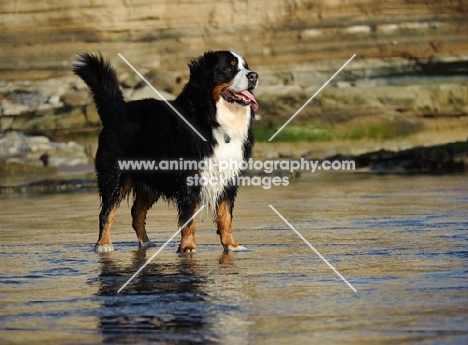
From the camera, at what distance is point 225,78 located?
9.74m

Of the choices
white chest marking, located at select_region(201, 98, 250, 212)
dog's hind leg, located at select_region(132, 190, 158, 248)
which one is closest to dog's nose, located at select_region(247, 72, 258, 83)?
white chest marking, located at select_region(201, 98, 250, 212)

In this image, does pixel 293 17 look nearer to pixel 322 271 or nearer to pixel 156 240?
pixel 156 240

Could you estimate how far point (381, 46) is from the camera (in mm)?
24609

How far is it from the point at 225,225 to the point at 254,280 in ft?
6.42

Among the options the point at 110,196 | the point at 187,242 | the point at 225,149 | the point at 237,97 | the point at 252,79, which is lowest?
the point at 187,242

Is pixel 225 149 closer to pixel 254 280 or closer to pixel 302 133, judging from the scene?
pixel 254 280

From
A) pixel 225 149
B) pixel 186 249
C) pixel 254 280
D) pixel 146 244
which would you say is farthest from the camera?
pixel 146 244

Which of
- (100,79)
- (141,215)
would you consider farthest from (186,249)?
(100,79)

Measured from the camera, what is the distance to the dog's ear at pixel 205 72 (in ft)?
32.0

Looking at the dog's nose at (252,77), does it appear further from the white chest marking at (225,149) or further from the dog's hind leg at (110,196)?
the dog's hind leg at (110,196)

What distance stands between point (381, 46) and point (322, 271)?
16857 mm

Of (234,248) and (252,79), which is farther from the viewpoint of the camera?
(252,79)

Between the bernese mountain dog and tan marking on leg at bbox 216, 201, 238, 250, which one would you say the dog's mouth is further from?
tan marking on leg at bbox 216, 201, 238, 250

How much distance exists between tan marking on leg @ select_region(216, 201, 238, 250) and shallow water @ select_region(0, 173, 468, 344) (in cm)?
14
